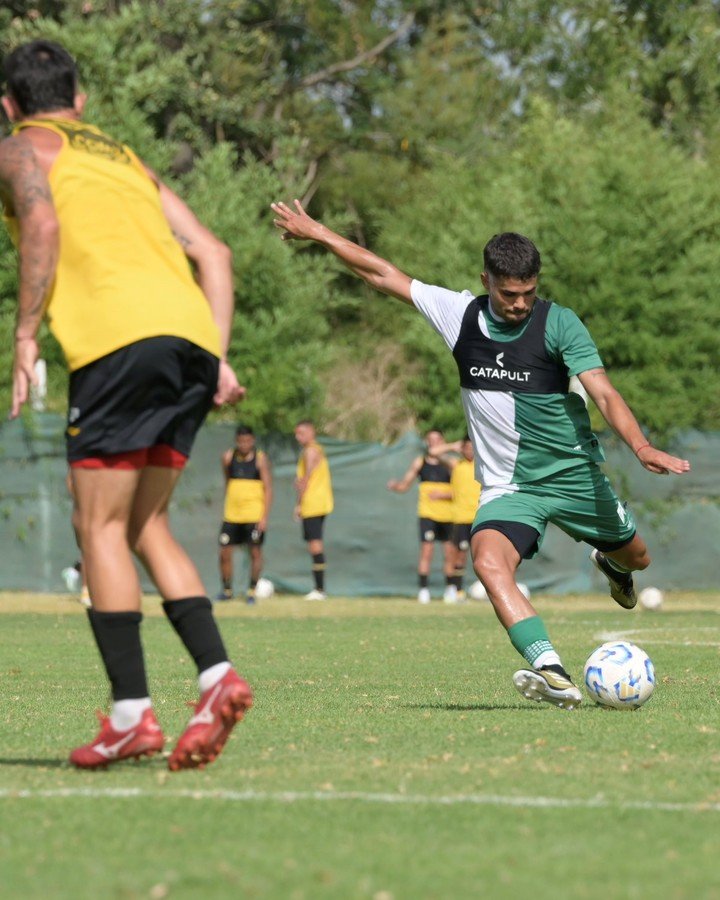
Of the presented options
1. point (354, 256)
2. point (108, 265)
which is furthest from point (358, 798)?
point (354, 256)

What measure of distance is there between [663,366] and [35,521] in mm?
9985

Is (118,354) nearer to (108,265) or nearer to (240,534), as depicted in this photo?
(108,265)

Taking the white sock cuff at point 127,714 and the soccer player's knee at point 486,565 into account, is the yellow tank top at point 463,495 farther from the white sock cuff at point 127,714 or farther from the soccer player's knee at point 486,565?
the white sock cuff at point 127,714

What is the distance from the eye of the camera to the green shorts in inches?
311

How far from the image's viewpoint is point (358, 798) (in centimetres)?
481

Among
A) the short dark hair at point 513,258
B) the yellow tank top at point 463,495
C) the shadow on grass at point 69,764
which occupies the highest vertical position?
the short dark hair at point 513,258

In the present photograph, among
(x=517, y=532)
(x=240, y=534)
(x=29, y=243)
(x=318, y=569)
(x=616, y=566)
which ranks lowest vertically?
(x=318, y=569)

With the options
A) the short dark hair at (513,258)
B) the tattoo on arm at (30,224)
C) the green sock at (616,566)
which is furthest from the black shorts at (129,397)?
the green sock at (616,566)

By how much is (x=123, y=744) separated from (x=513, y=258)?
3.31 m

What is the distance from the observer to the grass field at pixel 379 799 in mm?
3777

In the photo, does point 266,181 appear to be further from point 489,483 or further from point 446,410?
point 489,483

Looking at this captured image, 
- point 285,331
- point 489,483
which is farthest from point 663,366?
→ point 489,483

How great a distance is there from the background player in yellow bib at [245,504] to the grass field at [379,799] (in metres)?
11.0

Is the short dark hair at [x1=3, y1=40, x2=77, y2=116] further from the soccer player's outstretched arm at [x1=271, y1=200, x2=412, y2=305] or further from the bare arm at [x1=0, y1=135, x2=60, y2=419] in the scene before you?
the soccer player's outstretched arm at [x1=271, y1=200, x2=412, y2=305]
